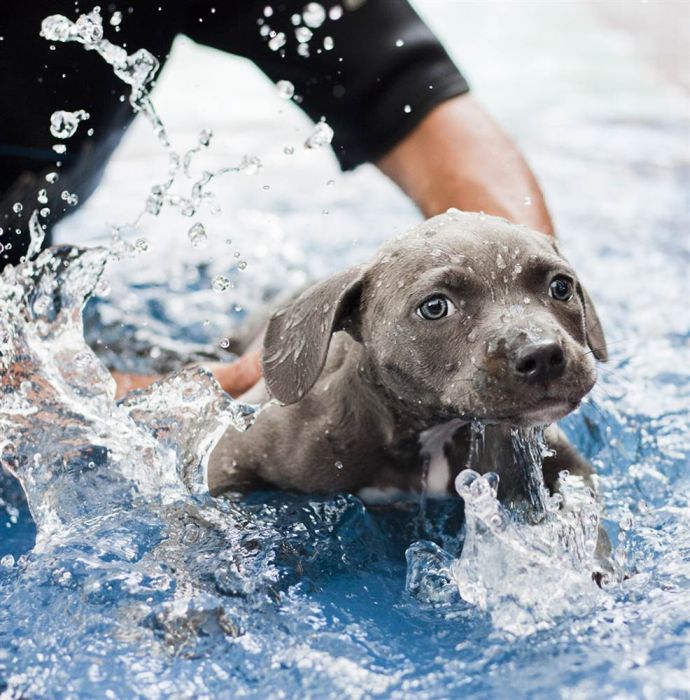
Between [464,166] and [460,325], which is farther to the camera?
[464,166]

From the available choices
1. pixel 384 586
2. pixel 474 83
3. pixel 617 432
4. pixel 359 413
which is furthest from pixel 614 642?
pixel 474 83

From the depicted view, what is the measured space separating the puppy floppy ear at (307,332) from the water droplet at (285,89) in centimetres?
114

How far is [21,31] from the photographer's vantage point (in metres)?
3.24

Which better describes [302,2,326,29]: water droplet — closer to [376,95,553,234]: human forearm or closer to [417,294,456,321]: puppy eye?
[376,95,553,234]: human forearm

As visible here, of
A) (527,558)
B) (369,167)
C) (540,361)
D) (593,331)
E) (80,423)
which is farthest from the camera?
(369,167)

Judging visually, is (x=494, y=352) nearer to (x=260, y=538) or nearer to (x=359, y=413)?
(x=359, y=413)

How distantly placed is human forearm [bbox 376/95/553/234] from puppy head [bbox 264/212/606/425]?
808 mm

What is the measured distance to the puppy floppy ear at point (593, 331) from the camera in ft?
9.20

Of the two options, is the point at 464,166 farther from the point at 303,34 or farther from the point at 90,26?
the point at 90,26

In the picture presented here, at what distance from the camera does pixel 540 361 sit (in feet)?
7.53

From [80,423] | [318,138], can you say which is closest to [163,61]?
[318,138]

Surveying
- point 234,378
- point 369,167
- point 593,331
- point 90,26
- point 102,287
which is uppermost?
point 90,26

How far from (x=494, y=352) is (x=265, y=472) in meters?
0.88

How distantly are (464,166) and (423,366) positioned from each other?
1320 mm
